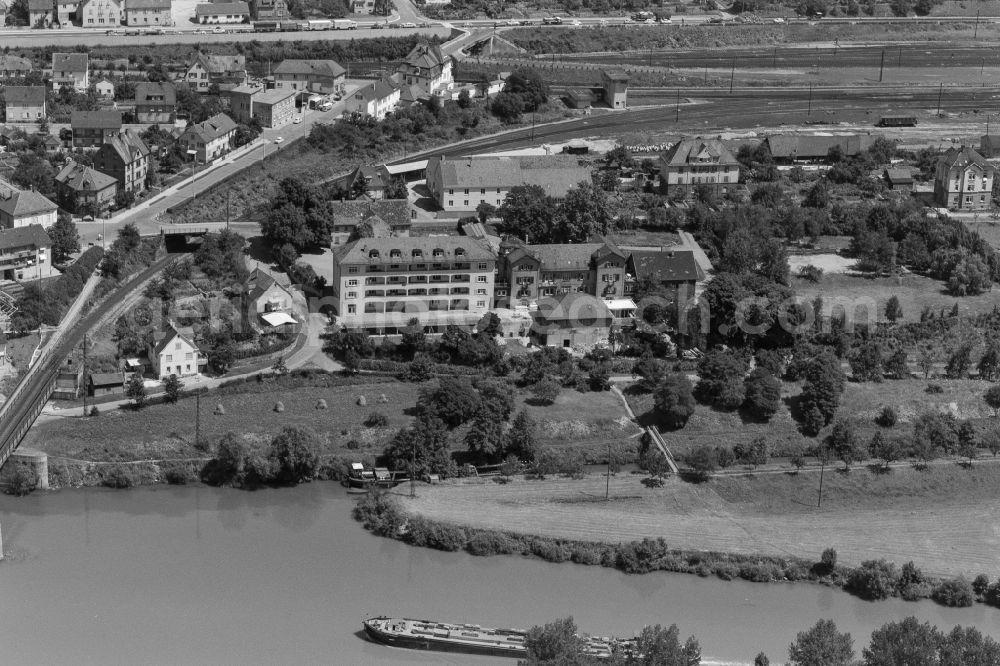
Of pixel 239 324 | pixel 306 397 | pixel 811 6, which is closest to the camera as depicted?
pixel 306 397

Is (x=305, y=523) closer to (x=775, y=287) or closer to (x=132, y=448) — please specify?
(x=132, y=448)

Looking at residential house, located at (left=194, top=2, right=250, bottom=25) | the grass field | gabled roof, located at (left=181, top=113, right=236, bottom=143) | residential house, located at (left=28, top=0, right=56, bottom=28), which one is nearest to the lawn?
the grass field

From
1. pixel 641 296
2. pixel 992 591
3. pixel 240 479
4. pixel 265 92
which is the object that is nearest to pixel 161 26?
pixel 265 92

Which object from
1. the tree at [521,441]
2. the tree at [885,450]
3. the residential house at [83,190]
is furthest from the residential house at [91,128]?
the tree at [885,450]

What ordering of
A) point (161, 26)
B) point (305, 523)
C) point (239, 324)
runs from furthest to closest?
point (161, 26) < point (239, 324) < point (305, 523)

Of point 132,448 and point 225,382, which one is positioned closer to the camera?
point 132,448

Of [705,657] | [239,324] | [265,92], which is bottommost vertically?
[705,657]
